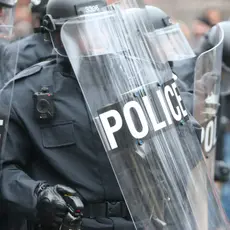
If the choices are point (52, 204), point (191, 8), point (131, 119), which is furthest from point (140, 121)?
point (191, 8)

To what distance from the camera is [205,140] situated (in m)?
4.96

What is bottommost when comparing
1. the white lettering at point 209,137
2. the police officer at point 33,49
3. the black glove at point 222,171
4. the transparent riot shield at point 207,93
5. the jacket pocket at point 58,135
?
the black glove at point 222,171

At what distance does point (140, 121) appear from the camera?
10.6 feet

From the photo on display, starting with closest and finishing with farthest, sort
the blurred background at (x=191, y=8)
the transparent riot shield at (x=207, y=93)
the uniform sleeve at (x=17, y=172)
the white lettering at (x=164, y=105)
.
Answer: the white lettering at (x=164, y=105)
the uniform sleeve at (x=17, y=172)
the transparent riot shield at (x=207, y=93)
the blurred background at (x=191, y=8)

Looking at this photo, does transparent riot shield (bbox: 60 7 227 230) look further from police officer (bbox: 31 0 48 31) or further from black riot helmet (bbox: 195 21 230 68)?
police officer (bbox: 31 0 48 31)

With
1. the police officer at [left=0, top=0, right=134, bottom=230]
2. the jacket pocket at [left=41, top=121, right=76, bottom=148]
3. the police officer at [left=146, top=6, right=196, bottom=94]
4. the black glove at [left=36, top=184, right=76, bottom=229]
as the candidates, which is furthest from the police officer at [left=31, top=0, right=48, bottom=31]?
the black glove at [left=36, top=184, right=76, bottom=229]

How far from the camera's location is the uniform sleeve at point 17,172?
358 centimetres

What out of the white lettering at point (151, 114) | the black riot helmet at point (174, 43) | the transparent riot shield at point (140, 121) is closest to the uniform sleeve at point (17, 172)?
the transparent riot shield at point (140, 121)

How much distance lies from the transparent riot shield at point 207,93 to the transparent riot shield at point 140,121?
147 centimetres

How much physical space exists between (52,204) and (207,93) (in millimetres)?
1929

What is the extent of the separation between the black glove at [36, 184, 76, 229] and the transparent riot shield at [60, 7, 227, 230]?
366 millimetres

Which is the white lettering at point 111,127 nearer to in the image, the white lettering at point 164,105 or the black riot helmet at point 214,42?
the white lettering at point 164,105

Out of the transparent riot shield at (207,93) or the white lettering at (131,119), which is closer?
the white lettering at (131,119)

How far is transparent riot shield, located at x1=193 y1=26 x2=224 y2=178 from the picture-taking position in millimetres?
4969
